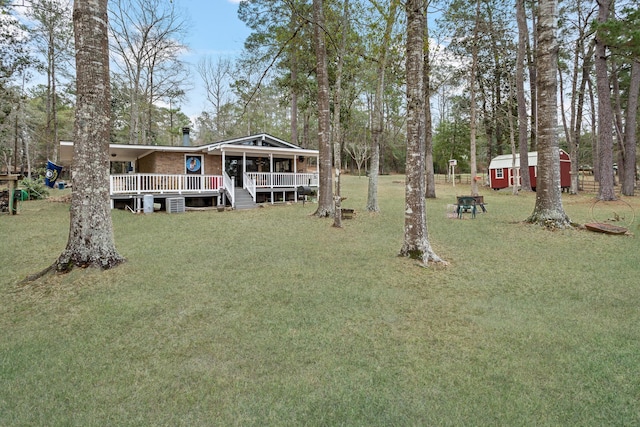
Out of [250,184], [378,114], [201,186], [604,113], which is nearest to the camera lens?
[378,114]

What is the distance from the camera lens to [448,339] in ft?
10.7

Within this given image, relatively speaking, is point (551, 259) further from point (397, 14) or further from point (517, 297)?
point (397, 14)

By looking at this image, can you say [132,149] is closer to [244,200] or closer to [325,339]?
[244,200]

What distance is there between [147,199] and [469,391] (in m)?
13.4

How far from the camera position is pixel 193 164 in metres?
17.0

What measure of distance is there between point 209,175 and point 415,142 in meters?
11.6

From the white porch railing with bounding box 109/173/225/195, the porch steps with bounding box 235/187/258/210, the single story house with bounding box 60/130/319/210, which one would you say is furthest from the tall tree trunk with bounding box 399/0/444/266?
the white porch railing with bounding box 109/173/225/195

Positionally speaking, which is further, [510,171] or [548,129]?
[510,171]

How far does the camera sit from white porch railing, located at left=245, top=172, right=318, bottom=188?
53.4 feet

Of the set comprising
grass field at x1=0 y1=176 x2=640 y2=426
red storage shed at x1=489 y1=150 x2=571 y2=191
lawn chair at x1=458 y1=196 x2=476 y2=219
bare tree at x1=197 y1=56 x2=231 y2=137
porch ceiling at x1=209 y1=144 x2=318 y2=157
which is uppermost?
bare tree at x1=197 y1=56 x2=231 y2=137

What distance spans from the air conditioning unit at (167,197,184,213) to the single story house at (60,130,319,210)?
0.28 feet

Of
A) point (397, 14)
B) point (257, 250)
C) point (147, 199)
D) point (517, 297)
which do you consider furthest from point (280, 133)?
point (517, 297)

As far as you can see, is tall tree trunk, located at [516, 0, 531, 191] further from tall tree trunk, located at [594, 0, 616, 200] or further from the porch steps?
the porch steps

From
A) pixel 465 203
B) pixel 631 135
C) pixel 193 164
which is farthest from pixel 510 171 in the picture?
pixel 193 164
